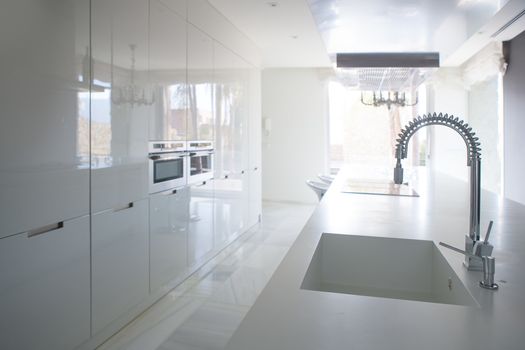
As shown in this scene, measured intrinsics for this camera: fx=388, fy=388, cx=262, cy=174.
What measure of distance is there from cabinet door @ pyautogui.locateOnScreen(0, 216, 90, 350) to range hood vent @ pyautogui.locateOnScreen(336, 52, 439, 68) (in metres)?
2.57

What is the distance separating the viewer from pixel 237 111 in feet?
16.2

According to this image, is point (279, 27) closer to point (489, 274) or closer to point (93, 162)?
point (93, 162)

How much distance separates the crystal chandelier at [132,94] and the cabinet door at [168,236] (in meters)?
0.73

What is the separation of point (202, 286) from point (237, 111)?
92.1 inches

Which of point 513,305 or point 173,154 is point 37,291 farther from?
point 513,305

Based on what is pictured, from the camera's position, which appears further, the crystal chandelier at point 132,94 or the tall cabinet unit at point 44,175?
the crystal chandelier at point 132,94

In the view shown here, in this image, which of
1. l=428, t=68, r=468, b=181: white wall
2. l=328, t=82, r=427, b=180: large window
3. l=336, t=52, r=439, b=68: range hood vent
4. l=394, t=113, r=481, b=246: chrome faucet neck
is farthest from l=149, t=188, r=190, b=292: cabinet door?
l=428, t=68, r=468, b=181: white wall

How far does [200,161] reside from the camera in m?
3.88

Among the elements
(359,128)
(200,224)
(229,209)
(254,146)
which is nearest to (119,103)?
(200,224)

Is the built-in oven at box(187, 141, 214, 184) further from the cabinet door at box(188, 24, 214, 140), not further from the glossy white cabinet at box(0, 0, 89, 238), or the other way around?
the glossy white cabinet at box(0, 0, 89, 238)

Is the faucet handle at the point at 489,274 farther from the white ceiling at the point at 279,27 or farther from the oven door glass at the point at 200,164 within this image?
the white ceiling at the point at 279,27

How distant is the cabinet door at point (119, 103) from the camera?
2316 mm

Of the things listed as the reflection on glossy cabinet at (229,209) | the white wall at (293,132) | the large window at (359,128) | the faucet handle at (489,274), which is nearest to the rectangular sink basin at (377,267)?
the faucet handle at (489,274)

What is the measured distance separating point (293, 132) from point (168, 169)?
214 inches
